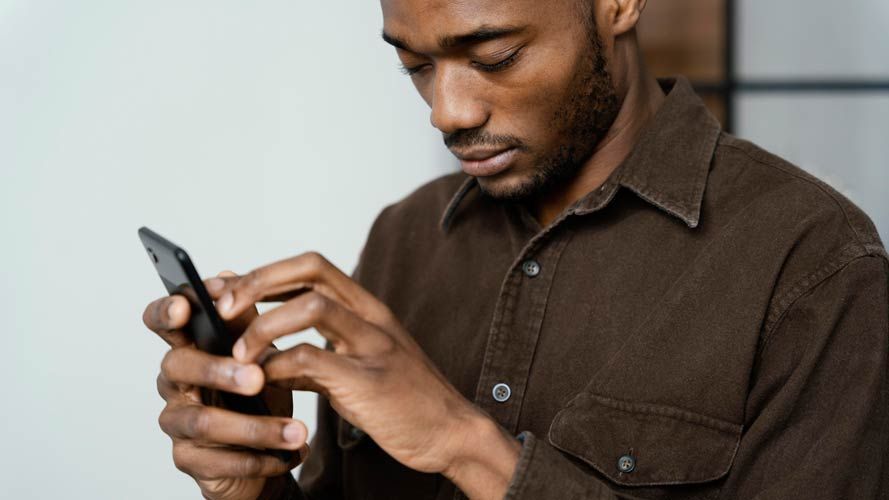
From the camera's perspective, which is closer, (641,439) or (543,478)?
(543,478)

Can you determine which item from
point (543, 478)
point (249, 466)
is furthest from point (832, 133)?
point (249, 466)

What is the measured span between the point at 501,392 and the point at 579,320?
0.14 m

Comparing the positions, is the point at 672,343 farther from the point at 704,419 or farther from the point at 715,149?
the point at 715,149

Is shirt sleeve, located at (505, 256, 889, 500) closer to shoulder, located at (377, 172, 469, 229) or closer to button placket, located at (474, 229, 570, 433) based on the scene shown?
button placket, located at (474, 229, 570, 433)

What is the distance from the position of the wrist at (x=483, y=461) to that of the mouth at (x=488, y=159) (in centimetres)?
39

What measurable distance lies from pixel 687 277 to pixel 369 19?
1.30 m

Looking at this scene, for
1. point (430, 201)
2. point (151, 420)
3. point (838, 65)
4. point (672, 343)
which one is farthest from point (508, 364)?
point (838, 65)

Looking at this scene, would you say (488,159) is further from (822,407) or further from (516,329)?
(822,407)

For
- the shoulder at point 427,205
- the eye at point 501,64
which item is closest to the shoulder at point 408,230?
the shoulder at point 427,205

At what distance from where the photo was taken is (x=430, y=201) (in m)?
1.68

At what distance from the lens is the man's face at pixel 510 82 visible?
1.29 metres

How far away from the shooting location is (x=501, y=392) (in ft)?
4.51

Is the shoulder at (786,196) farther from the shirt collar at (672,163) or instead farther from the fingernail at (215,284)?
the fingernail at (215,284)

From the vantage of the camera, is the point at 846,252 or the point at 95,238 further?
the point at 95,238
